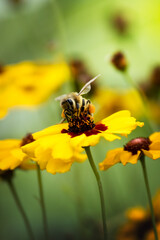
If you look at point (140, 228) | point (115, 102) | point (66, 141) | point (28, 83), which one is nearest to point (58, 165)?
point (66, 141)

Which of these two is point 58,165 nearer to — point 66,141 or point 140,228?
point 66,141

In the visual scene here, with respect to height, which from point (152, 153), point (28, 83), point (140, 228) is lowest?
point (140, 228)

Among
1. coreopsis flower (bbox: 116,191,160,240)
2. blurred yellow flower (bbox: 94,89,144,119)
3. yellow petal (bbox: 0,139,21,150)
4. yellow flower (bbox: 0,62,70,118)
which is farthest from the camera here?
blurred yellow flower (bbox: 94,89,144,119)

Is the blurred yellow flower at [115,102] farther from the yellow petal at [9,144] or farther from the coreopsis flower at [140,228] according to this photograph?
the yellow petal at [9,144]

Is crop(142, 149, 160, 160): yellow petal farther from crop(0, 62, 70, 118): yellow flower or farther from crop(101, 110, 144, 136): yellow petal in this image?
crop(0, 62, 70, 118): yellow flower

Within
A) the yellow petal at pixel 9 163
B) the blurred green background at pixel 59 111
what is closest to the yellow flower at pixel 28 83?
the blurred green background at pixel 59 111

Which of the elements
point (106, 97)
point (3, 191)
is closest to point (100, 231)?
point (106, 97)

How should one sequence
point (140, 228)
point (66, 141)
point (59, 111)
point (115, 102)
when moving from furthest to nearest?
point (115, 102) → point (59, 111) → point (140, 228) → point (66, 141)

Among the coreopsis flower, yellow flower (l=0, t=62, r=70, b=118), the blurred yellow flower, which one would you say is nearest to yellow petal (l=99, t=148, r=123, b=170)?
the coreopsis flower
